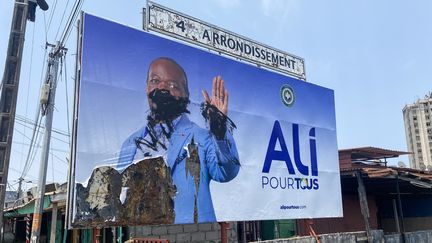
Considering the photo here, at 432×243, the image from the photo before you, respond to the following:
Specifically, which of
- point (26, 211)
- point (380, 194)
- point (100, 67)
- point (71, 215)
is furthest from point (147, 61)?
point (380, 194)

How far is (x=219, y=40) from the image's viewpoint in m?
13.2

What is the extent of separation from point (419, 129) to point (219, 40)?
9710 cm

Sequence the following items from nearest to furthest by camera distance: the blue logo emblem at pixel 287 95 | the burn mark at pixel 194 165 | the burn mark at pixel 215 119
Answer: the burn mark at pixel 194 165 → the burn mark at pixel 215 119 → the blue logo emblem at pixel 287 95

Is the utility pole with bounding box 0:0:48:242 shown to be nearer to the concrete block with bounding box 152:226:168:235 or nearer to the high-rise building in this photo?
the concrete block with bounding box 152:226:168:235

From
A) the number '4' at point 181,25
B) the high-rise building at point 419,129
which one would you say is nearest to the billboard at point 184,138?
the number '4' at point 181,25

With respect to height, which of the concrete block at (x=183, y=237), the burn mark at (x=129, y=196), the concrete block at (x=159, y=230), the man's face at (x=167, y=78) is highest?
the man's face at (x=167, y=78)

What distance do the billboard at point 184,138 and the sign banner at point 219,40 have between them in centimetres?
72

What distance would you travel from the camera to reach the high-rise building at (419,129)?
95750 millimetres

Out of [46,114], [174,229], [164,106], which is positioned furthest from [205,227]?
[46,114]

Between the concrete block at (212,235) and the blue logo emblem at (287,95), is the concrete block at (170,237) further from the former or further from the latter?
the blue logo emblem at (287,95)

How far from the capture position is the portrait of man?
1017cm

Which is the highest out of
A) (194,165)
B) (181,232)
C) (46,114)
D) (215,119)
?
(46,114)

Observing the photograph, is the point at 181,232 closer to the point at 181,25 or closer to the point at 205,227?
the point at 205,227

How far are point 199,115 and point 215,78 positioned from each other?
1.30 metres
